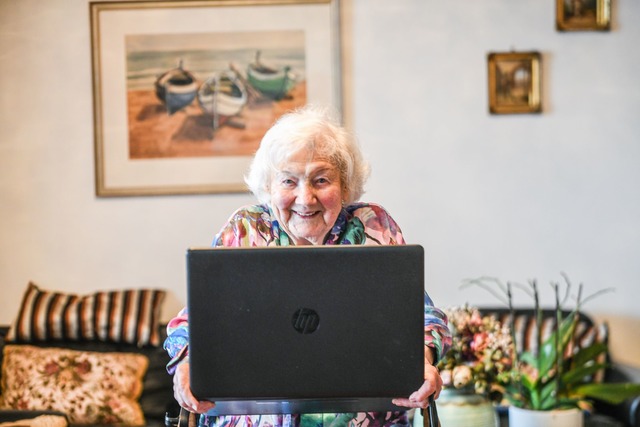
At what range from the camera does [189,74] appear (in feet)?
12.9

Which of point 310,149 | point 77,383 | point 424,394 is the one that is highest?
point 310,149

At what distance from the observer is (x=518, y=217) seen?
3994 mm

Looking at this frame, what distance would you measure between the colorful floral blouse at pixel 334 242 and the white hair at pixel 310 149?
44mm

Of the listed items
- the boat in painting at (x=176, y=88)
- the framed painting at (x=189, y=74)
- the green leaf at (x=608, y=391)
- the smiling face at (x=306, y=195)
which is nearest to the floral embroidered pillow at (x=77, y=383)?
the framed painting at (x=189, y=74)

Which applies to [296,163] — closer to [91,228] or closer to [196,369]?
[196,369]

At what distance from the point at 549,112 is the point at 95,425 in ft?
7.63

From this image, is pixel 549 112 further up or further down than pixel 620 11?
further down

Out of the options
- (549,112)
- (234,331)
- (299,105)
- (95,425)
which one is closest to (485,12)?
(549,112)

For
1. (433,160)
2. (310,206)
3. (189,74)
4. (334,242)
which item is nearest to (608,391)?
(334,242)

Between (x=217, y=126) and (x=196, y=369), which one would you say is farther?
(x=217, y=126)

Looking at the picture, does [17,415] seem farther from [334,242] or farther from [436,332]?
[436,332]

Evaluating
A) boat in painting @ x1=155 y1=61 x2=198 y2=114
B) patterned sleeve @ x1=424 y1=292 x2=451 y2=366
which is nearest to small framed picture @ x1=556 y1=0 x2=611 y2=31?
boat in painting @ x1=155 y1=61 x2=198 y2=114

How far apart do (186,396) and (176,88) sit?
110 inches

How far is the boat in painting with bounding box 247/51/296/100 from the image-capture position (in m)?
3.94
